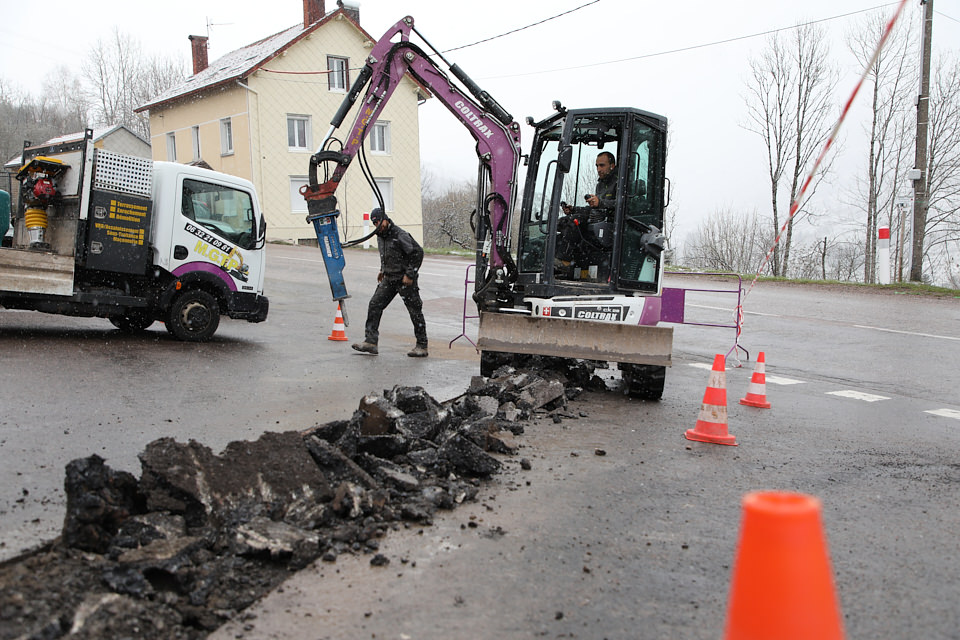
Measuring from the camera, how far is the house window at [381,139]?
37.3m

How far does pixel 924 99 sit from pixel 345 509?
791 inches

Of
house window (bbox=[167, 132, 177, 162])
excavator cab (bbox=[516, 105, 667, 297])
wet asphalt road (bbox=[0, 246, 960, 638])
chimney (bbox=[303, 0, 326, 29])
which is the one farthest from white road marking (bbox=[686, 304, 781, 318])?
house window (bbox=[167, 132, 177, 162])

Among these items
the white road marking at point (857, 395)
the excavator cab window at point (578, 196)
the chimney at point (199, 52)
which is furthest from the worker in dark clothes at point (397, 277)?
the chimney at point (199, 52)

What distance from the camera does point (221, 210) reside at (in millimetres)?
10766

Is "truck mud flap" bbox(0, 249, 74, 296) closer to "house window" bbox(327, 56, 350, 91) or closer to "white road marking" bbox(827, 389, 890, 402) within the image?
"white road marking" bbox(827, 389, 890, 402)

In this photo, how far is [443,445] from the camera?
4.91 metres

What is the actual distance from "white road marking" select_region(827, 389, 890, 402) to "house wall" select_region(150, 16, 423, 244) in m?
26.4

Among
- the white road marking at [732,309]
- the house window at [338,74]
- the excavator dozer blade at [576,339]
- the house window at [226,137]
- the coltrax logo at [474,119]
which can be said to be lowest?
the excavator dozer blade at [576,339]

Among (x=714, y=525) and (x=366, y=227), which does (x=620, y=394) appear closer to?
(x=714, y=525)

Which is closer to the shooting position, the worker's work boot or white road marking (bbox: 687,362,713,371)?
white road marking (bbox: 687,362,713,371)

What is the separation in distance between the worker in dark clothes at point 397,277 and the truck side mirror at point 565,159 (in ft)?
9.70

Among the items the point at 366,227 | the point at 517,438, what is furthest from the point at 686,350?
the point at 366,227

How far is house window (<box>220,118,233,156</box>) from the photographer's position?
35625 mm

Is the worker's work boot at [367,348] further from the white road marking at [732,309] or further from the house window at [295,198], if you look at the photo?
the house window at [295,198]
